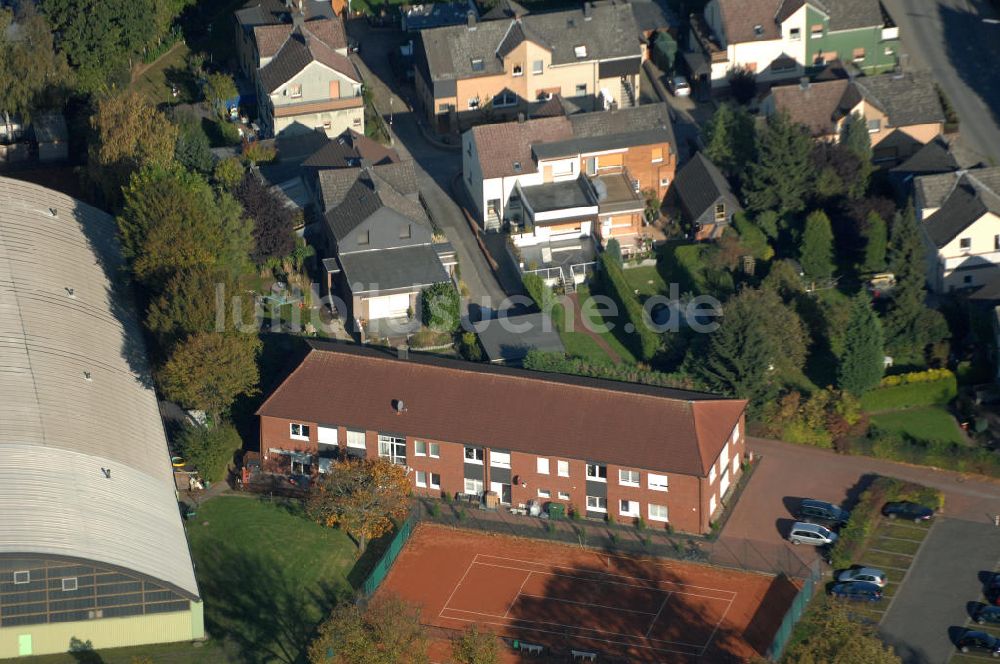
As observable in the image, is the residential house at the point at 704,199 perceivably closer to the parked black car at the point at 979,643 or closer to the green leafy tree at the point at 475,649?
the parked black car at the point at 979,643

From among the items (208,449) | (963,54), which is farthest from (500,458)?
(963,54)

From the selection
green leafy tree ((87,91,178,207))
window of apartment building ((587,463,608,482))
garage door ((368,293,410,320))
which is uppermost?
green leafy tree ((87,91,178,207))

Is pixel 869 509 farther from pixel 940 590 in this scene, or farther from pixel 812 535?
pixel 940 590

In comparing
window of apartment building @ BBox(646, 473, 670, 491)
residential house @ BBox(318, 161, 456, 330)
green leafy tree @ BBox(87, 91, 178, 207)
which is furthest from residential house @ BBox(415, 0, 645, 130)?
window of apartment building @ BBox(646, 473, 670, 491)

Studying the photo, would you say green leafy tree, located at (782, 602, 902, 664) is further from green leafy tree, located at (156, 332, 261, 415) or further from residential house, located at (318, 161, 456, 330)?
residential house, located at (318, 161, 456, 330)

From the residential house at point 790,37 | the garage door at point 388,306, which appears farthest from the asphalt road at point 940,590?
the residential house at point 790,37

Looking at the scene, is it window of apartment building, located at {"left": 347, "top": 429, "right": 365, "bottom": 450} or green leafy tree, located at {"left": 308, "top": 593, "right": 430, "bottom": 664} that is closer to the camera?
green leafy tree, located at {"left": 308, "top": 593, "right": 430, "bottom": 664}
